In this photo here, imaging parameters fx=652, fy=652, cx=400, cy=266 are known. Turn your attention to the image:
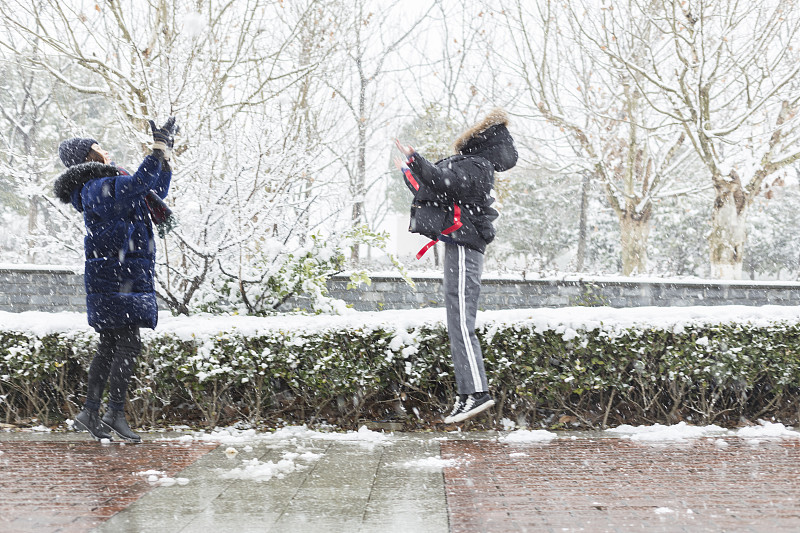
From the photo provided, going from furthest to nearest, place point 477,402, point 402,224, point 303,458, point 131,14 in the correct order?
point 402,224, point 131,14, point 477,402, point 303,458

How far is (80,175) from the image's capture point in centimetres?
398

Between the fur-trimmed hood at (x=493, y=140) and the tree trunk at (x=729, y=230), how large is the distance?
10.8 meters

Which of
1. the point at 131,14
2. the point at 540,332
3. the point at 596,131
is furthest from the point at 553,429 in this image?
the point at 596,131

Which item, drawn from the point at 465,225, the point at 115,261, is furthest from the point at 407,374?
the point at 115,261

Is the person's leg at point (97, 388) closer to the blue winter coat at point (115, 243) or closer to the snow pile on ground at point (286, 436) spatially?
the blue winter coat at point (115, 243)

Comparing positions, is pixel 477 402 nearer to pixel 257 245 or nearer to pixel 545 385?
pixel 545 385

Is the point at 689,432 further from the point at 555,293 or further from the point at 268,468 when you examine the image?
the point at 555,293

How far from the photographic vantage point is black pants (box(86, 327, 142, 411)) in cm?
392

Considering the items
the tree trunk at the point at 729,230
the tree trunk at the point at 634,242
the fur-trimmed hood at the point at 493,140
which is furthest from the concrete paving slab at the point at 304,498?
the tree trunk at the point at 634,242

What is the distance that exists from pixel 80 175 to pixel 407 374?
7.91 feet

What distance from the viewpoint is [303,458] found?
3.59 m

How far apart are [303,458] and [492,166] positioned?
2.09 meters

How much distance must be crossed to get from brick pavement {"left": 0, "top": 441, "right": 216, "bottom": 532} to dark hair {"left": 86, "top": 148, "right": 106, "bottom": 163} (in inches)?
69.7

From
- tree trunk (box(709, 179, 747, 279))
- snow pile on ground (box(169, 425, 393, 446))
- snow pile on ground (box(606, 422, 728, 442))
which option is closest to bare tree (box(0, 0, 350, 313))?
snow pile on ground (box(169, 425, 393, 446))
